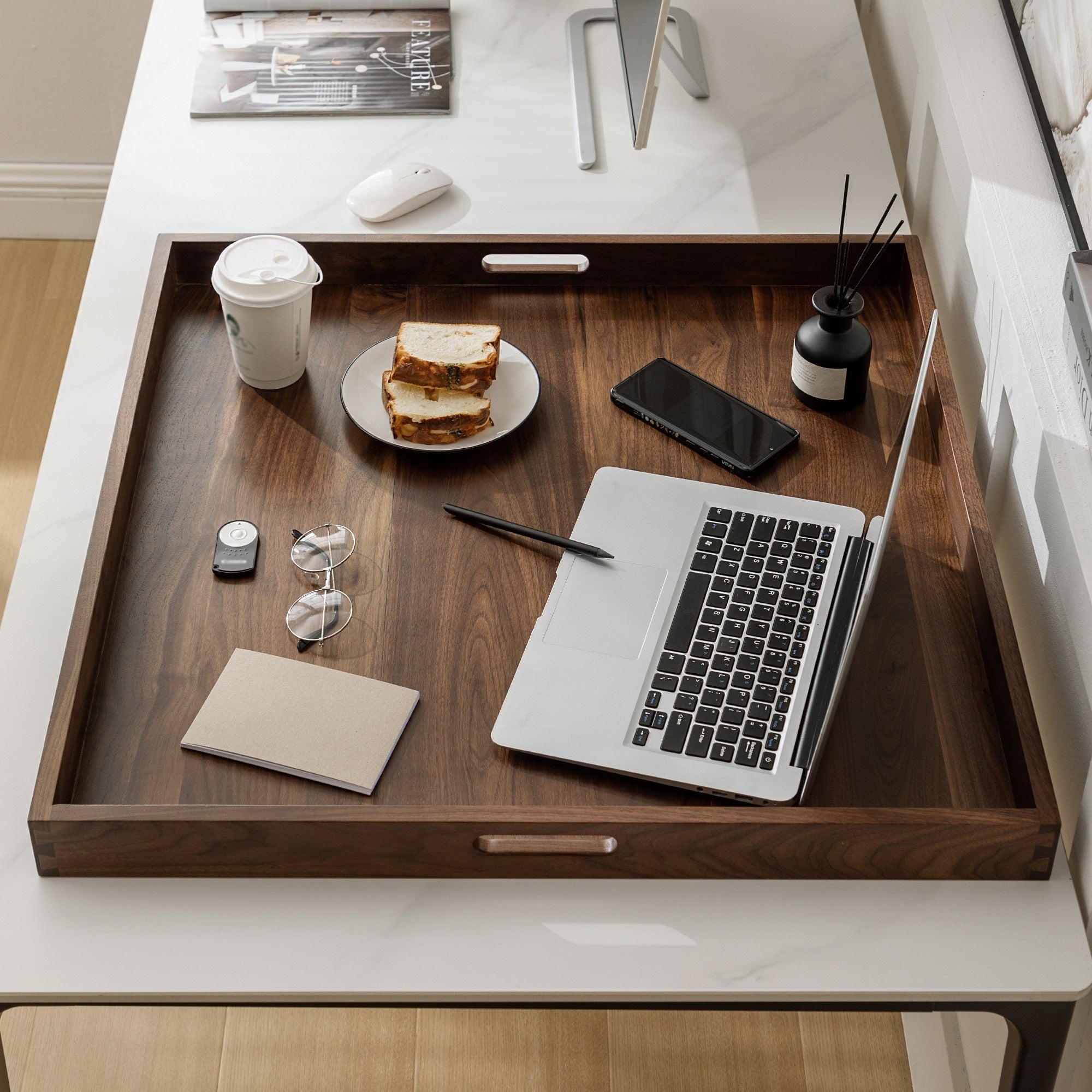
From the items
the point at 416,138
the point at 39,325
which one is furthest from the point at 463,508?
the point at 39,325

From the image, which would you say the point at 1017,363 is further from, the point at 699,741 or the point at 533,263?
the point at 533,263

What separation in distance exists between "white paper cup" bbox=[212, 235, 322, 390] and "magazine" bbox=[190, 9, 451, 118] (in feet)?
1.45

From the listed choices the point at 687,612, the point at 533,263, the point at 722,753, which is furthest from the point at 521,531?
the point at 533,263

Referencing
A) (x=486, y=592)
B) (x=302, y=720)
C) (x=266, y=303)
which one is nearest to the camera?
(x=302, y=720)

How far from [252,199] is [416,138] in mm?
235

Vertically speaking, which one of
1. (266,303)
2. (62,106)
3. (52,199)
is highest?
(266,303)

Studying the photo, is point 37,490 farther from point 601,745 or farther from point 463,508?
point 601,745

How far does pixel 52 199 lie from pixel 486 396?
183 cm

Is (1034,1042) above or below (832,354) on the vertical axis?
below

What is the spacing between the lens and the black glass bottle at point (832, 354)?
1.21 meters

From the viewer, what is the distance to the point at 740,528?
3.63 feet

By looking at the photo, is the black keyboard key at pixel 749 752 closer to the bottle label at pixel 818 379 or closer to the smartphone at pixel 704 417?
the smartphone at pixel 704 417

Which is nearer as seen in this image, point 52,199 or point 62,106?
point 62,106

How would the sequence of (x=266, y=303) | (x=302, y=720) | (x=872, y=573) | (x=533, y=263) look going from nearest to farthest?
(x=872, y=573) → (x=302, y=720) → (x=266, y=303) → (x=533, y=263)
